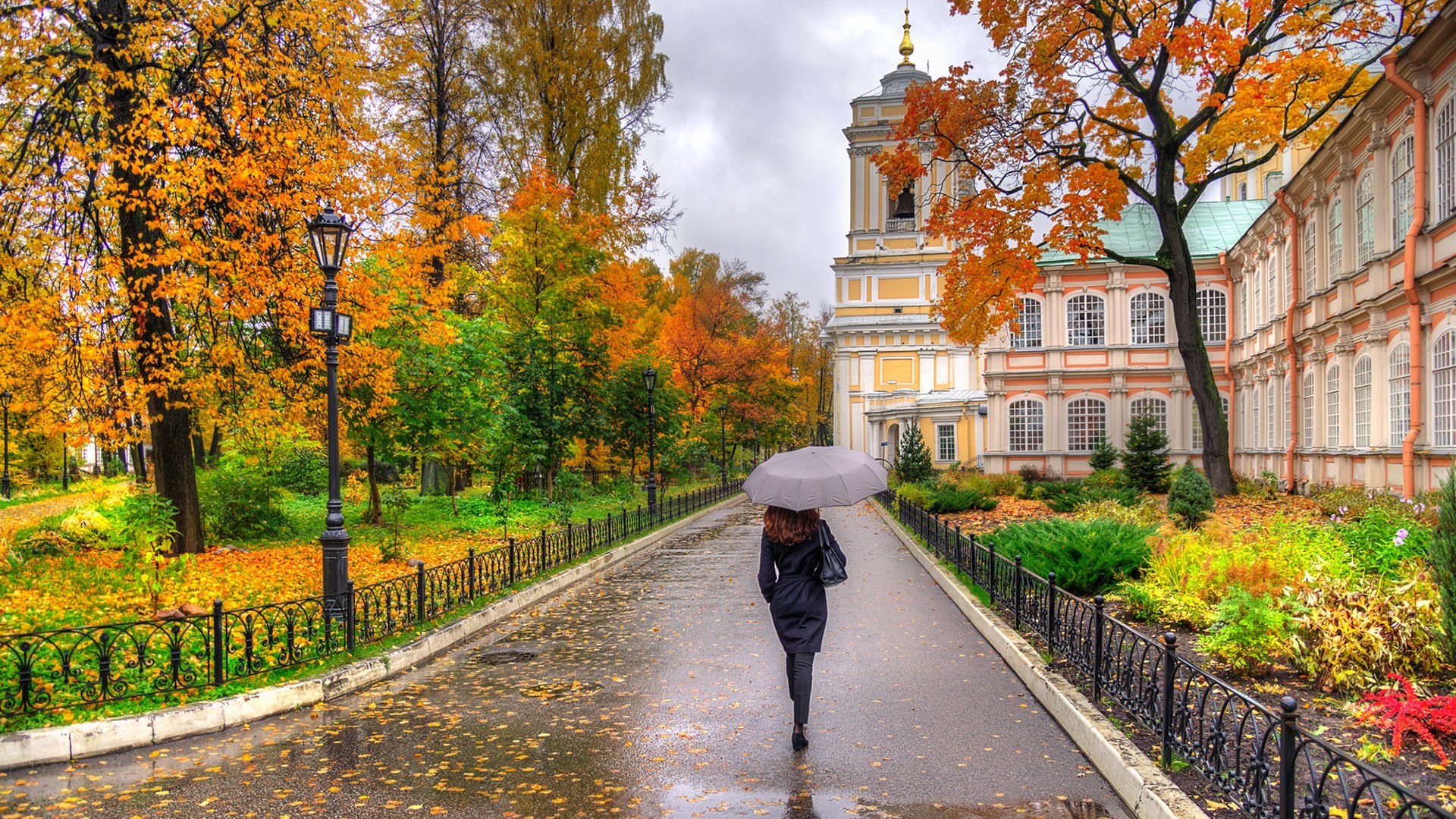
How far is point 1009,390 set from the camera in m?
37.0

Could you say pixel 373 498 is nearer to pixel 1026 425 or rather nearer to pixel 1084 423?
pixel 1026 425

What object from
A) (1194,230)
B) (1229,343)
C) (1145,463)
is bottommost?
(1145,463)

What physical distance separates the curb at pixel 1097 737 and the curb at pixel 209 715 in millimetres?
5868

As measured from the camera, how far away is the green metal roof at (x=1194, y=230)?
118 feet

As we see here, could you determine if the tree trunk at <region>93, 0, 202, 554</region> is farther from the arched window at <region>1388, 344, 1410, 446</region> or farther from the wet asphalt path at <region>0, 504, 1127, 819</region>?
the arched window at <region>1388, 344, 1410, 446</region>

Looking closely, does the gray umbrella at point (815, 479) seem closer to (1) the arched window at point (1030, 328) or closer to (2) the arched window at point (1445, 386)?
(2) the arched window at point (1445, 386)

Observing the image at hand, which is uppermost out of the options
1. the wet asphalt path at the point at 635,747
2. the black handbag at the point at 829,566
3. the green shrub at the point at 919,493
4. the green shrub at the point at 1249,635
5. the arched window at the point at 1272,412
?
the arched window at the point at 1272,412

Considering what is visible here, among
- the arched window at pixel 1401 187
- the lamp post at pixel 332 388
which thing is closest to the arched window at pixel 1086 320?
the arched window at pixel 1401 187

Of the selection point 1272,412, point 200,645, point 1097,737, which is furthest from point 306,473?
point 1272,412

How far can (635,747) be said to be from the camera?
6.51 meters

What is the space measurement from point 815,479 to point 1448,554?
4.26 m

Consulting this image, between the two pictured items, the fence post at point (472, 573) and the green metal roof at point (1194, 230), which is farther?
the green metal roof at point (1194, 230)

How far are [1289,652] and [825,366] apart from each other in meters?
79.5

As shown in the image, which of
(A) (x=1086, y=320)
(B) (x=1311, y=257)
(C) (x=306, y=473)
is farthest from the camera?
(A) (x=1086, y=320)
